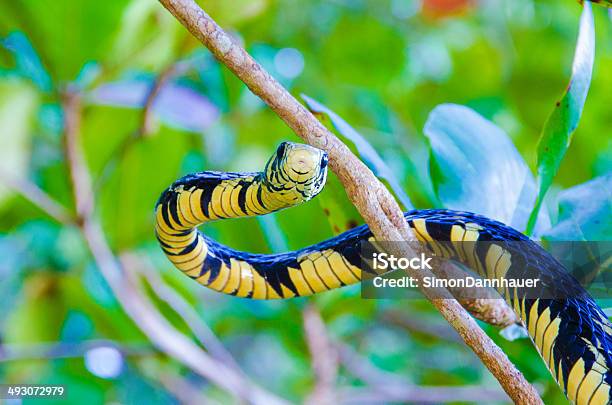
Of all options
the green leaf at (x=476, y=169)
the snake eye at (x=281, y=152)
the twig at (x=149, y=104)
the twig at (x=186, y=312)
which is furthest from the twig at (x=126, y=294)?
the snake eye at (x=281, y=152)

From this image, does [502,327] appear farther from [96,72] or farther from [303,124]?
[96,72]

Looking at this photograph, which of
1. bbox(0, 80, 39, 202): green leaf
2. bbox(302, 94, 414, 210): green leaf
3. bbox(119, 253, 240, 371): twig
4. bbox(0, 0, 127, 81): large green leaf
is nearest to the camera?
bbox(302, 94, 414, 210): green leaf

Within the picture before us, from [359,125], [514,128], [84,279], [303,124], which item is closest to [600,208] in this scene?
[303,124]

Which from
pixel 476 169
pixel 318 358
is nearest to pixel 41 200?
pixel 318 358

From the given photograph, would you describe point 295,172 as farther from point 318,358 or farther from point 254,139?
point 254,139

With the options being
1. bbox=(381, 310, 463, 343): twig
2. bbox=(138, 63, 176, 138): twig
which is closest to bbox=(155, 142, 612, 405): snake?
bbox=(138, 63, 176, 138): twig

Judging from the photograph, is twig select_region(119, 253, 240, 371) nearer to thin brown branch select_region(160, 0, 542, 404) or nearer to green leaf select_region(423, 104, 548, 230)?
green leaf select_region(423, 104, 548, 230)

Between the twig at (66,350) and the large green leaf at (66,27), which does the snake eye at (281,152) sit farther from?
the twig at (66,350)
